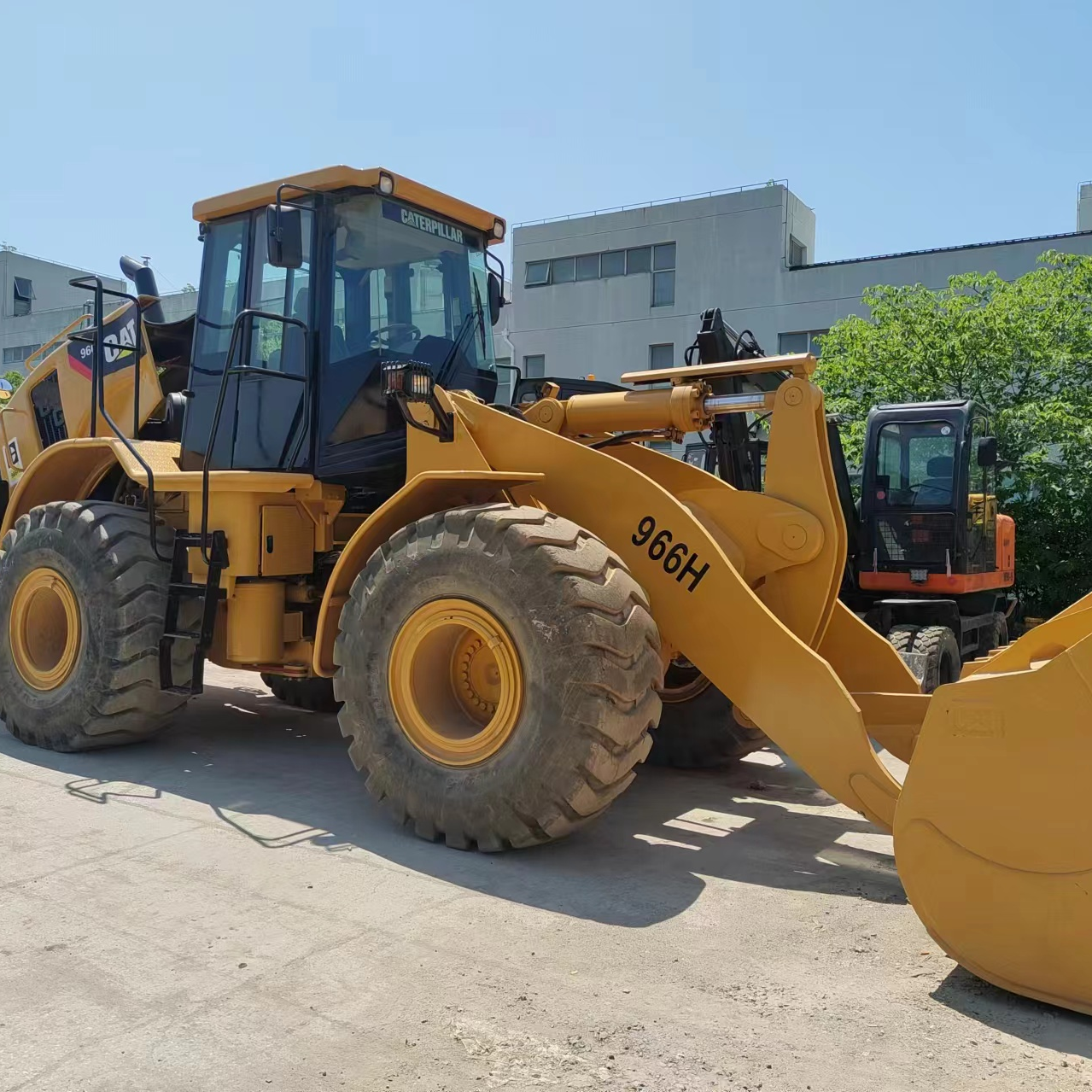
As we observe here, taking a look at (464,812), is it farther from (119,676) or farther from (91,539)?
(91,539)

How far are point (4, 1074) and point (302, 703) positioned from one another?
5.49 meters

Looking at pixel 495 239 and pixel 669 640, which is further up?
pixel 495 239

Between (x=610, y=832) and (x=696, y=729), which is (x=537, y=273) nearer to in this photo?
(x=696, y=729)

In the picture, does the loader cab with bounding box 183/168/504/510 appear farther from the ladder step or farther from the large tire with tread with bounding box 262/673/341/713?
the large tire with tread with bounding box 262/673/341/713

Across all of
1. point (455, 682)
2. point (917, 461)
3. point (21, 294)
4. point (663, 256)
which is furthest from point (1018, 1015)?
point (21, 294)

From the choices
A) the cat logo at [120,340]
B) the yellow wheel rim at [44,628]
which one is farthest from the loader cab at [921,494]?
the yellow wheel rim at [44,628]

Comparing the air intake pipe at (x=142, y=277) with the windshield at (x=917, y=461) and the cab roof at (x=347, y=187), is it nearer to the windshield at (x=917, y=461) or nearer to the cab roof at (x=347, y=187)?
the cab roof at (x=347, y=187)

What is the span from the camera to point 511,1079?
116 inches

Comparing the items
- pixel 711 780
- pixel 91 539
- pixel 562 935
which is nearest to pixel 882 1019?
pixel 562 935

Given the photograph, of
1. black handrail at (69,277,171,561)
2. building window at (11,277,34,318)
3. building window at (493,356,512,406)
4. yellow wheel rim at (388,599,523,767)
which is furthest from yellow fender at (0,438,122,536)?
building window at (11,277,34,318)

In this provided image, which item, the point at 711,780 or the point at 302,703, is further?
the point at 302,703

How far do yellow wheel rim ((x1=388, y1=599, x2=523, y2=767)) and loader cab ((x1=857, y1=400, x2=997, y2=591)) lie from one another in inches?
218

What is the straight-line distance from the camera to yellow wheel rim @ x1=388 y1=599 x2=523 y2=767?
480 centimetres

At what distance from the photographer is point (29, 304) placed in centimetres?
4716
